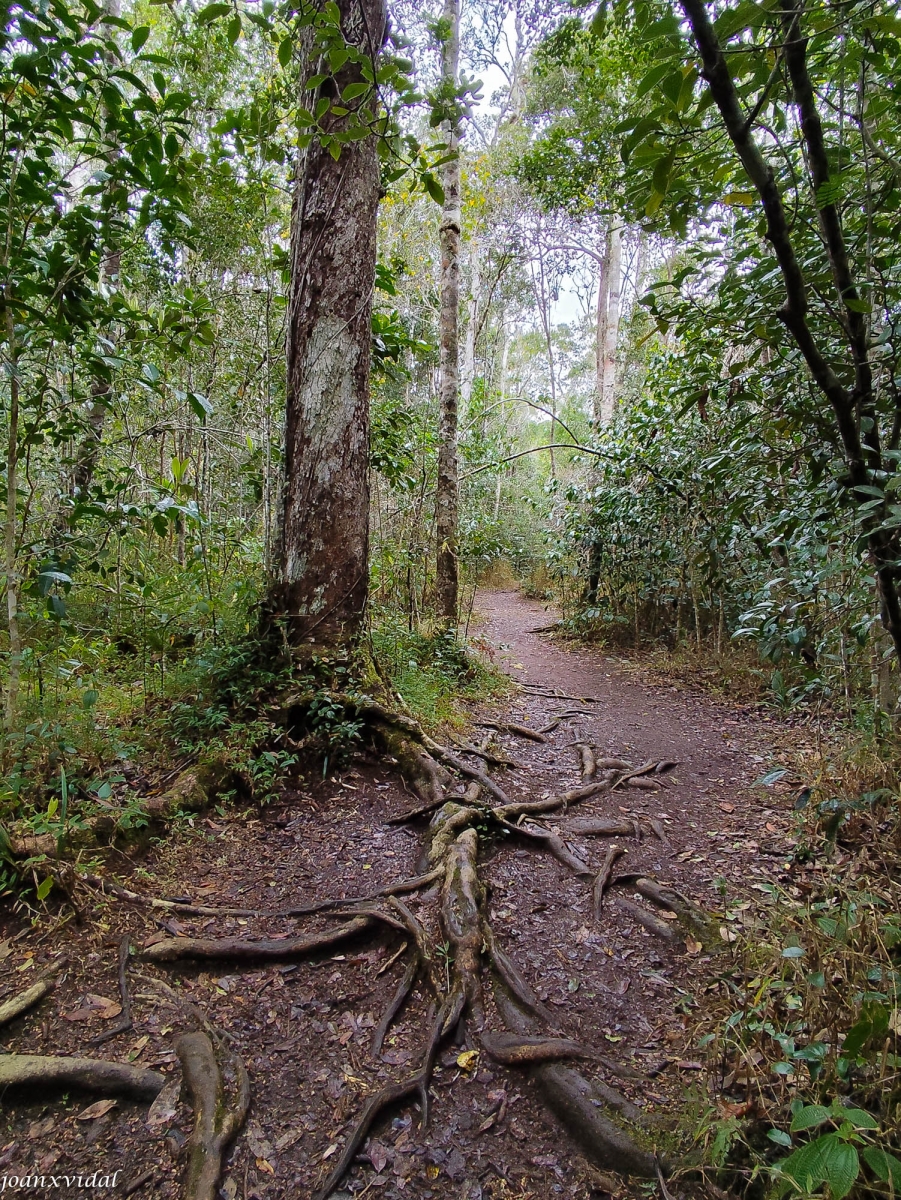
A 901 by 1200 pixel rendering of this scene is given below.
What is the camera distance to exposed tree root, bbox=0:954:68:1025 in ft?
6.29

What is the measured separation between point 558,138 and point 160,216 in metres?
7.44

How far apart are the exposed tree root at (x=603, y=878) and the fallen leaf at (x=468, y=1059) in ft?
3.21

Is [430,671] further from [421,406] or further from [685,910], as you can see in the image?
[421,406]

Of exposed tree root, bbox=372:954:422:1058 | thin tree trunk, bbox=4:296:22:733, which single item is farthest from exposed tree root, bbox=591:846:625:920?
thin tree trunk, bbox=4:296:22:733

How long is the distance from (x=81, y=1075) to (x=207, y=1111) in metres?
0.41

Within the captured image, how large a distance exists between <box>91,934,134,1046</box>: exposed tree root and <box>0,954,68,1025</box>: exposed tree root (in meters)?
0.20

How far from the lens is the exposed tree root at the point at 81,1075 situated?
5.71ft

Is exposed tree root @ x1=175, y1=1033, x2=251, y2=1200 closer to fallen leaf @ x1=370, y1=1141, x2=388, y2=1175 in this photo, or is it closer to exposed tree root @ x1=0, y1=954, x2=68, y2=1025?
fallen leaf @ x1=370, y1=1141, x2=388, y2=1175

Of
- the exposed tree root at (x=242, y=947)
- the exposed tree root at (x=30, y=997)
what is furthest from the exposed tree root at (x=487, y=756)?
the exposed tree root at (x=30, y=997)

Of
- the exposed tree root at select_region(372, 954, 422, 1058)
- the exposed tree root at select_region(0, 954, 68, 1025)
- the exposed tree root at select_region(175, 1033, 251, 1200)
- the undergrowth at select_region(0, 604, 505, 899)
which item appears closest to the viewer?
the exposed tree root at select_region(175, 1033, 251, 1200)

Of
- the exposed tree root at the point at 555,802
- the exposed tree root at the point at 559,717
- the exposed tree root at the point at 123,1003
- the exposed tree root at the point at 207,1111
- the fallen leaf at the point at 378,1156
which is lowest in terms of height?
the fallen leaf at the point at 378,1156

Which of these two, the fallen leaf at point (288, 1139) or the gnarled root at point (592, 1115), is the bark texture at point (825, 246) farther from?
the fallen leaf at point (288, 1139)

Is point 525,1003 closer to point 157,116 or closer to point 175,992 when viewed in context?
point 175,992

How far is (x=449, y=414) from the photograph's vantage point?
641cm
